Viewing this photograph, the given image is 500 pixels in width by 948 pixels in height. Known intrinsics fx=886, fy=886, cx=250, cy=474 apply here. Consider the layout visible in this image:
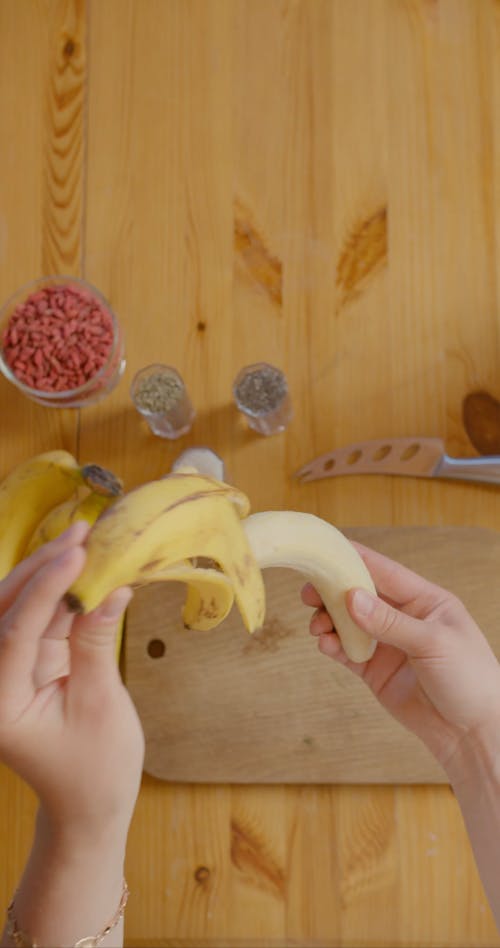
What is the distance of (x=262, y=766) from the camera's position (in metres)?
1.01

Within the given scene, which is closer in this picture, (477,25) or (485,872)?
(485,872)

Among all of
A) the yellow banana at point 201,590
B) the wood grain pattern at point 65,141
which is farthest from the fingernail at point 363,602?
the wood grain pattern at point 65,141

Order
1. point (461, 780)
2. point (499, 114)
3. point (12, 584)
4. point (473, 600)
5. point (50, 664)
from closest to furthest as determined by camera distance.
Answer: point (12, 584) → point (50, 664) → point (461, 780) → point (473, 600) → point (499, 114)

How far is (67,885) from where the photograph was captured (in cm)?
73

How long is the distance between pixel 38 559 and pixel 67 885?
1.01 ft

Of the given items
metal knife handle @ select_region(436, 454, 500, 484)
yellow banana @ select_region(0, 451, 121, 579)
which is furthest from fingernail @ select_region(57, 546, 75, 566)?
metal knife handle @ select_region(436, 454, 500, 484)

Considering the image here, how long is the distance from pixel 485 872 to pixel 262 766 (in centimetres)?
28

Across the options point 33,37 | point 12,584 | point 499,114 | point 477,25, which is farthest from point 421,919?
point 33,37

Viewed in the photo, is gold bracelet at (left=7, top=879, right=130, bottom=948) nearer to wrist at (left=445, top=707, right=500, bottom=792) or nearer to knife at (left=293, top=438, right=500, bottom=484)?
wrist at (left=445, top=707, right=500, bottom=792)

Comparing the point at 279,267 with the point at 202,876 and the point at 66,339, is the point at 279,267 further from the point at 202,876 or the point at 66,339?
the point at 202,876

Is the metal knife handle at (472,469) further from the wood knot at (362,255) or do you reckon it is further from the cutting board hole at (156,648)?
the cutting board hole at (156,648)

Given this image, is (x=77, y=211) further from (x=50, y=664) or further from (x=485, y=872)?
(x=485, y=872)

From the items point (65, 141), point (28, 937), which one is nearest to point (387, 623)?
point (28, 937)

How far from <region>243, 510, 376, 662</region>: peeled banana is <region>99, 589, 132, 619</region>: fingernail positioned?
0.38ft
